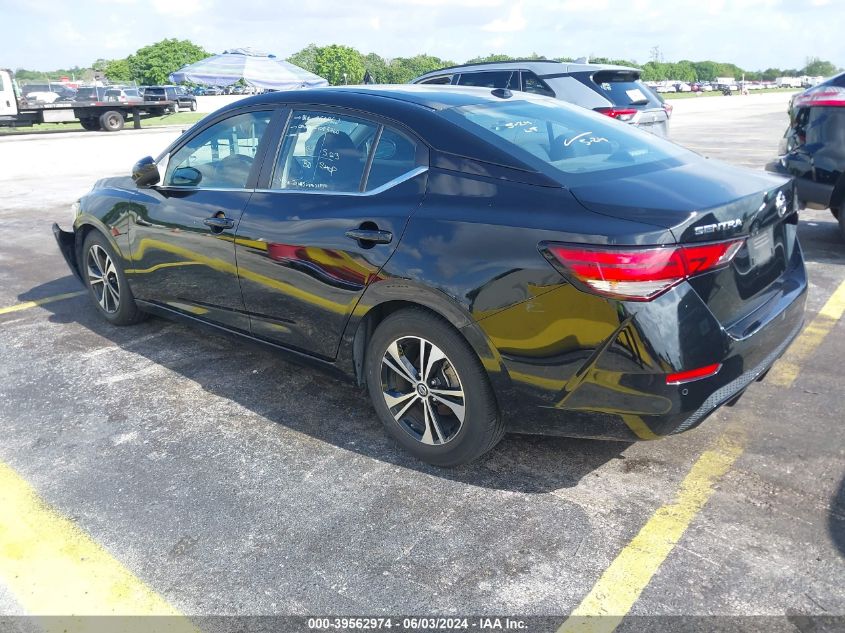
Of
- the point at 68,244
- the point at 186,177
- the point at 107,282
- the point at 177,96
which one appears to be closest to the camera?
the point at 186,177

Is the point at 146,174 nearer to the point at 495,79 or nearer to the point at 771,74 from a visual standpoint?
the point at 495,79

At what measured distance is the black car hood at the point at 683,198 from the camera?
258 cm

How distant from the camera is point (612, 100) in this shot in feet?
30.7

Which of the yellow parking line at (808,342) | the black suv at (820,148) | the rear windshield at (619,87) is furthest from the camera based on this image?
the rear windshield at (619,87)

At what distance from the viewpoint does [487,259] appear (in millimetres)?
2773

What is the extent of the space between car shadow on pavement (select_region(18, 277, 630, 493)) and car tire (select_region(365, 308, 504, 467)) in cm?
15

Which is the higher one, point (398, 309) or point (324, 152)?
point (324, 152)

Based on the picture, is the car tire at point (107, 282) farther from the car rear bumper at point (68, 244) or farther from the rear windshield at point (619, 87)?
the rear windshield at point (619, 87)

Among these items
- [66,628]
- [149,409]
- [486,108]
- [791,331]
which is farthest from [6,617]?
[791,331]

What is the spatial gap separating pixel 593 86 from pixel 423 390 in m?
7.39

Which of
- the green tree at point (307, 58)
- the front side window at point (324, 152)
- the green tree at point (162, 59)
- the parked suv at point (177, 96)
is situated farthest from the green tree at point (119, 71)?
the front side window at point (324, 152)

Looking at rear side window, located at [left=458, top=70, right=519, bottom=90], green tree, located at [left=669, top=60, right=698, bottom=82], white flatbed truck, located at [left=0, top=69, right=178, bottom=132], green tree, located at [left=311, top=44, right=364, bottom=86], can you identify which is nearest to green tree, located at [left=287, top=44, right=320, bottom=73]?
green tree, located at [left=311, top=44, right=364, bottom=86]

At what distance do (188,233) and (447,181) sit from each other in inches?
70.8

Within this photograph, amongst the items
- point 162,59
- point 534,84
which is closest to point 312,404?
point 534,84
